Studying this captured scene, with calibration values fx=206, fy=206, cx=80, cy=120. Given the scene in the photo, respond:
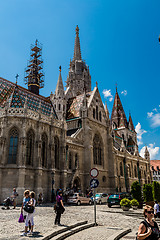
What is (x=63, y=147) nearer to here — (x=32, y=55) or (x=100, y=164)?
(x=100, y=164)

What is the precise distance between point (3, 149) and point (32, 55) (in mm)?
29816

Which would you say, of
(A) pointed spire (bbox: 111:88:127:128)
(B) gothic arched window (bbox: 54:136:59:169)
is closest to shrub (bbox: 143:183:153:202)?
(B) gothic arched window (bbox: 54:136:59:169)

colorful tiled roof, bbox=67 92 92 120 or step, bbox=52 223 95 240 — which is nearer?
step, bbox=52 223 95 240

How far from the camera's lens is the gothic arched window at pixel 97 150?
3647 cm

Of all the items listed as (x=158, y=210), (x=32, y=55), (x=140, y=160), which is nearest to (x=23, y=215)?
(x=158, y=210)

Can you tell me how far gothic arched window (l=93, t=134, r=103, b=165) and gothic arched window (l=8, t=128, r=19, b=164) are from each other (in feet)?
52.7

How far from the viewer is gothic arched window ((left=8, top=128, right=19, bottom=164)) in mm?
23375

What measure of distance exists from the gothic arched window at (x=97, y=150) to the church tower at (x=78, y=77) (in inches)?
679

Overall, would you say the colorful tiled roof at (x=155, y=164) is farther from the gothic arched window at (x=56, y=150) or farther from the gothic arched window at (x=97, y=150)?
the gothic arched window at (x=56, y=150)

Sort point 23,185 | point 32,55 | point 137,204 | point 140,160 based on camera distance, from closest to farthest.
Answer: point 137,204, point 23,185, point 32,55, point 140,160

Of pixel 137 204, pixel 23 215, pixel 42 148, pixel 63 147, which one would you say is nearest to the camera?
pixel 23 215

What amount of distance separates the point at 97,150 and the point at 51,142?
40.6ft

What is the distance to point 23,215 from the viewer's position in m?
8.12

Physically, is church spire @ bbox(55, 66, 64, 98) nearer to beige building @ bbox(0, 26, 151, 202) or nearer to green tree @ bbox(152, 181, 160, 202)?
beige building @ bbox(0, 26, 151, 202)
